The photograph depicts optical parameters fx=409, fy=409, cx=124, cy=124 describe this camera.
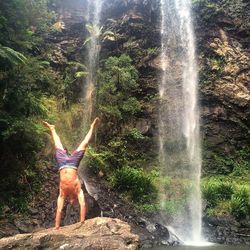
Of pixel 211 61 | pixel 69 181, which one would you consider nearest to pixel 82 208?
pixel 69 181

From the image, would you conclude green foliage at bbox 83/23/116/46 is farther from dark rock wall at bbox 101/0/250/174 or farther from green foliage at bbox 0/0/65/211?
green foliage at bbox 0/0/65/211

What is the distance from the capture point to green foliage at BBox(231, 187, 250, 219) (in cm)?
1480

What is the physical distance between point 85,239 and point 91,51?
15.9 metres

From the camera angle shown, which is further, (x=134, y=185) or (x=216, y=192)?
(x=216, y=192)

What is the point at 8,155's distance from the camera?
12.3 m

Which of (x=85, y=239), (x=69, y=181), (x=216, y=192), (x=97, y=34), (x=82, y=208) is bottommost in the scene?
(x=216, y=192)

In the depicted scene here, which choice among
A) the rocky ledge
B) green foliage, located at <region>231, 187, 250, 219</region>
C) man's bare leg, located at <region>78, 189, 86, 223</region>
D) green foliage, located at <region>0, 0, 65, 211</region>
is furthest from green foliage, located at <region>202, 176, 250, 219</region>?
man's bare leg, located at <region>78, 189, 86, 223</region>

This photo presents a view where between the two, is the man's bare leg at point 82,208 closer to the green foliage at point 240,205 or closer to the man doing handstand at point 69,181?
the man doing handstand at point 69,181

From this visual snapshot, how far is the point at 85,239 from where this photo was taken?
20.4 ft

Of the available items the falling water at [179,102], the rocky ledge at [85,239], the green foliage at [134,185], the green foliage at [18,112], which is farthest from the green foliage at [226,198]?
the rocky ledge at [85,239]

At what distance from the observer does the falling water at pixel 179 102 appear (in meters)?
18.5

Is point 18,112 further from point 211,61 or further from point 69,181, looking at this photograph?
point 211,61

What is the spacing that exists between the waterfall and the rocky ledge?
38.1 feet

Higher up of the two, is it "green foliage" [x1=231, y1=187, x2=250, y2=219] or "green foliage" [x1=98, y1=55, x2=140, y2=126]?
"green foliage" [x1=98, y1=55, x2=140, y2=126]
